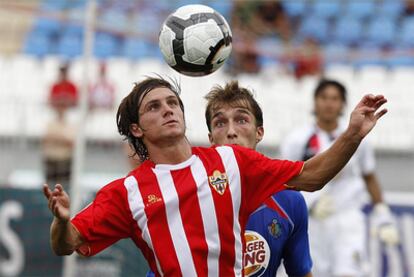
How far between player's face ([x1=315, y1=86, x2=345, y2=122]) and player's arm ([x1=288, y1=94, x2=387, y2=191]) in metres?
4.09

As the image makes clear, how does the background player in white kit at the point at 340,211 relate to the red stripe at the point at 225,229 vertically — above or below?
above

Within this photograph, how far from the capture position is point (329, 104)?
28.8 feet

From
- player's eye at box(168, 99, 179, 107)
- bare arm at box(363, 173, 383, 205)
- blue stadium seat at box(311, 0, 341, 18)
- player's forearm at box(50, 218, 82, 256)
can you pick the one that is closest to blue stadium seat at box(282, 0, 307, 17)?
blue stadium seat at box(311, 0, 341, 18)

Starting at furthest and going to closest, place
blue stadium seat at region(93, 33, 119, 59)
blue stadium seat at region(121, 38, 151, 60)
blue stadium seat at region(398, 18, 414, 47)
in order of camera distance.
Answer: blue stadium seat at region(398, 18, 414, 47) < blue stadium seat at region(121, 38, 151, 60) < blue stadium seat at region(93, 33, 119, 59)

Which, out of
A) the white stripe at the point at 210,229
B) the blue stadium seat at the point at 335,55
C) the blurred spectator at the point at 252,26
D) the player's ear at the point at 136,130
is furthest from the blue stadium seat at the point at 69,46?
the white stripe at the point at 210,229

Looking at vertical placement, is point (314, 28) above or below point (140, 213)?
above

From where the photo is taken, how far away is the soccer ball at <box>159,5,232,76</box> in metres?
5.37

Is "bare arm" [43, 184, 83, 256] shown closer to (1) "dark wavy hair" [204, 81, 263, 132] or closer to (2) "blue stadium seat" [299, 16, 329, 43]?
(1) "dark wavy hair" [204, 81, 263, 132]

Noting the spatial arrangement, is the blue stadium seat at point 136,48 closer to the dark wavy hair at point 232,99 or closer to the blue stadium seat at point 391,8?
the blue stadium seat at point 391,8

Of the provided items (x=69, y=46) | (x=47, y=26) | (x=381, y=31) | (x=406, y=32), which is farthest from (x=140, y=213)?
(x=47, y=26)

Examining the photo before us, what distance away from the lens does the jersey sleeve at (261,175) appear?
15.7 feet

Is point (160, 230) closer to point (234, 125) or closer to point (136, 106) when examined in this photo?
point (136, 106)

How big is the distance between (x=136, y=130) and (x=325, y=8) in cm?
820

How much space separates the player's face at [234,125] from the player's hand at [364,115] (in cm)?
108
